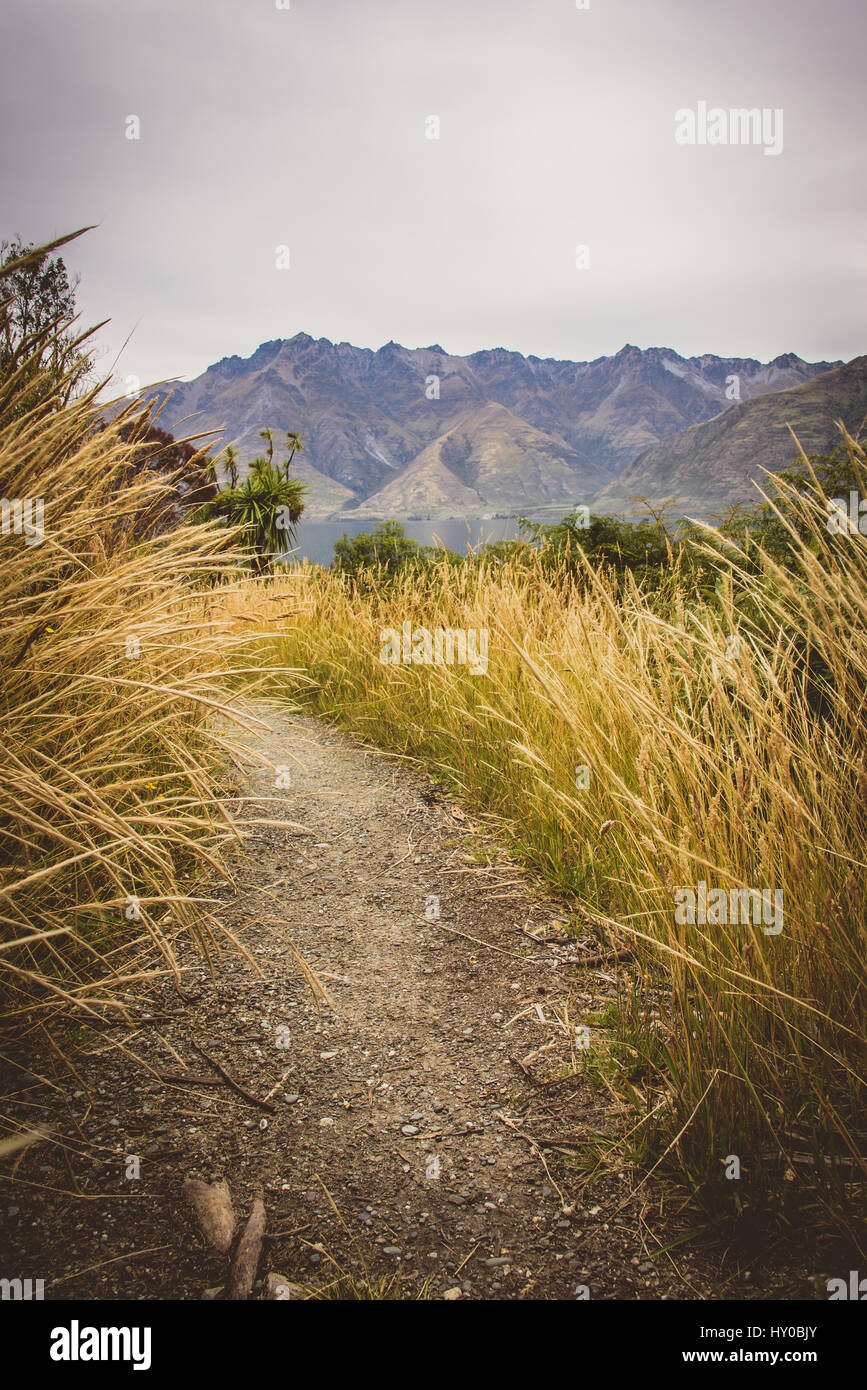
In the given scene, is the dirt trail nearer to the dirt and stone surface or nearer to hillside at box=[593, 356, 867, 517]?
the dirt and stone surface

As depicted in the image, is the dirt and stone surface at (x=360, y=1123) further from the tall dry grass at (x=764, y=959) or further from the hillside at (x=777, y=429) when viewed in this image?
the hillside at (x=777, y=429)

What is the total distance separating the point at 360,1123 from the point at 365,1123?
13 millimetres

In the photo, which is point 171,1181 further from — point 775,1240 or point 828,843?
point 828,843

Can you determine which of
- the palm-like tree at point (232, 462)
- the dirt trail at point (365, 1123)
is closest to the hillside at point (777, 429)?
the palm-like tree at point (232, 462)

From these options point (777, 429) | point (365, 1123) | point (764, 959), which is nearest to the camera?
point (764, 959)

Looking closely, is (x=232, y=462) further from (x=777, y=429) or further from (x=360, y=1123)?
(x=777, y=429)

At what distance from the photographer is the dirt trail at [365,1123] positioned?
1271 millimetres

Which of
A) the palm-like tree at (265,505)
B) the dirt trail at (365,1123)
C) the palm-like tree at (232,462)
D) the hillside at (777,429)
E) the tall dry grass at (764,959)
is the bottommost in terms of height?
the dirt trail at (365,1123)

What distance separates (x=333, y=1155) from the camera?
156 centimetres

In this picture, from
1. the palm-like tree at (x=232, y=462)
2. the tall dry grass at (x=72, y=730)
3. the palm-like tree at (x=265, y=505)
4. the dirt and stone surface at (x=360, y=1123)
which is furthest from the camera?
the palm-like tree at (x=265, y=505)

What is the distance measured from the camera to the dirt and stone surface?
1.26m

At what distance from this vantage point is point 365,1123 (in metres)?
1.66

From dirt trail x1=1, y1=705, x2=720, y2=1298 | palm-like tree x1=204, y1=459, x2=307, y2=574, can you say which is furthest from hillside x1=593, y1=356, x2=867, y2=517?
dirt trail x1=1, y1=705, x2=720, y2=1298

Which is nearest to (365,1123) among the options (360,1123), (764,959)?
(360,1123)
